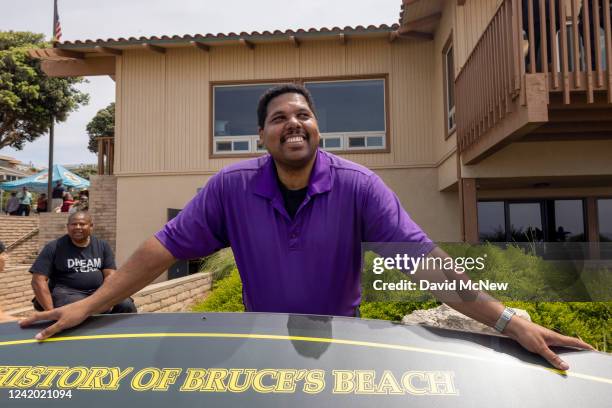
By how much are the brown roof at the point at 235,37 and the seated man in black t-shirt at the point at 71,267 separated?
6.38 metres

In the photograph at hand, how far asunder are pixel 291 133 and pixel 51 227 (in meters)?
11.3

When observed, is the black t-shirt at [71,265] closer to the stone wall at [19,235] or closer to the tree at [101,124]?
the stone wall at [19,235]

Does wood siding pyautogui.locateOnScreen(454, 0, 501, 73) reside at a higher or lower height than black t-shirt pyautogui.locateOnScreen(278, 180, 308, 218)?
higher

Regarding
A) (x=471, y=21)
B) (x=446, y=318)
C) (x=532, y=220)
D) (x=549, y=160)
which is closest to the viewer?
(x=446, y=318)

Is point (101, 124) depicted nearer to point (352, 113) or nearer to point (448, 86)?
point (352, 113)

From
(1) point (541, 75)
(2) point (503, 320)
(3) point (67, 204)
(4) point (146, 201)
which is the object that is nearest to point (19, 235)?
(3) point (67, 204)

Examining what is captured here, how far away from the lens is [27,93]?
18.6 metres

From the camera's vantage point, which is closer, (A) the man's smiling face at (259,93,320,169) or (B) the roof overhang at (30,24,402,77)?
(A) the man's smiling face at (259,93,320,169)

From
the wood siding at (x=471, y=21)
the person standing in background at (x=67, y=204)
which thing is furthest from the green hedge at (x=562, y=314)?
the person standing in background at (x=67, y=204)

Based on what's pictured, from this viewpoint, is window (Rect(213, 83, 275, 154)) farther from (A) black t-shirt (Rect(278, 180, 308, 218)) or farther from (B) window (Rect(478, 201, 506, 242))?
(A) black t-shirt (Rect(278, 180, 308, 218))

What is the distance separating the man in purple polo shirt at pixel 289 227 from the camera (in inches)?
75.2

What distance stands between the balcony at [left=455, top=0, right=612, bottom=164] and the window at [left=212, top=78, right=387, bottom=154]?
3.88m

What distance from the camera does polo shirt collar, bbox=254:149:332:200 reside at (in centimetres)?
201

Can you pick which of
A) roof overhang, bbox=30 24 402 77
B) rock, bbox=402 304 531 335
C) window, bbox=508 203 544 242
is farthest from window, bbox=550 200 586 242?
rock, bbox=402 304 531 335
